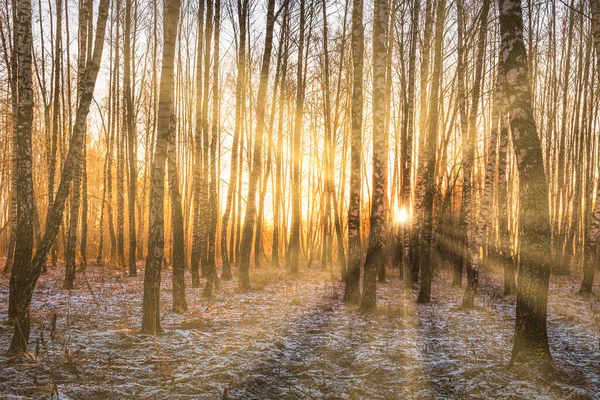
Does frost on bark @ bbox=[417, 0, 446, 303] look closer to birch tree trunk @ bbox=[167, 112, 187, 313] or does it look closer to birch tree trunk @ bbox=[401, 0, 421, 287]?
birch tree trunk @ bbox=[401, 0, 421, 287]

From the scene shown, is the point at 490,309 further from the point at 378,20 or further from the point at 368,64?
the point at 368,64

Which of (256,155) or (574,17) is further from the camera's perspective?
(574,17)

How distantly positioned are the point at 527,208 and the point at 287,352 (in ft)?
11.4

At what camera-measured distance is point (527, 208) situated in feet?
14.5

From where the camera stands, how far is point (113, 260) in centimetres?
1800

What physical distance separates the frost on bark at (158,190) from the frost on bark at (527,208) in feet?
15.0

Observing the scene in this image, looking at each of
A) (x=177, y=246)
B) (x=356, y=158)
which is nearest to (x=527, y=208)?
(x=356, y=158)

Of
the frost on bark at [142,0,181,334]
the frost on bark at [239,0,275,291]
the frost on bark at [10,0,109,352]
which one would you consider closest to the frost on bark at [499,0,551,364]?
the frost on bark at [142,0,181,334]

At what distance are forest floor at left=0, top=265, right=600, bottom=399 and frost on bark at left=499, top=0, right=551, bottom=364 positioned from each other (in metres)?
0.43

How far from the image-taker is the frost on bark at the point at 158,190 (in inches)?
228

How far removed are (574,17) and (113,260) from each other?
75.2ft

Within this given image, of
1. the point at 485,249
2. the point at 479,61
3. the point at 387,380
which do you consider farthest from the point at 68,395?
the point at 485,249

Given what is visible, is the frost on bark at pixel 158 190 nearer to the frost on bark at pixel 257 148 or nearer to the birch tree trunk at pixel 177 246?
the birch tree trunk at pixel 177 246

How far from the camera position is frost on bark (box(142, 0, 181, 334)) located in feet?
19.0
